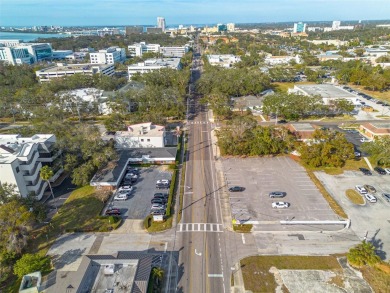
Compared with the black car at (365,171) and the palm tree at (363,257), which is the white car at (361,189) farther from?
the palm tree at (363,257)

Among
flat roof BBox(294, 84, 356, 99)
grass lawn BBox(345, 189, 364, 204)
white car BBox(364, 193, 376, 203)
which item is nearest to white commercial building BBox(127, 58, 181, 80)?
flat roof BBox(294, 84, 356, 99)

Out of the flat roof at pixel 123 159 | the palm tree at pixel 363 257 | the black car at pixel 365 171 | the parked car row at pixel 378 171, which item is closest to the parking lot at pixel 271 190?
the palm tree at pixel 363 257

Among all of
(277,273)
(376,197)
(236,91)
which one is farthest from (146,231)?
(236,91)

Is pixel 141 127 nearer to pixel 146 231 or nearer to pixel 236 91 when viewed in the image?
pixel 146 231

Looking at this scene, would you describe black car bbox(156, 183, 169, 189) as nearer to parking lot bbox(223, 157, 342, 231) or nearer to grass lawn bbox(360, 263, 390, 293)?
parking lot bbox(223, 157, 342, 231)

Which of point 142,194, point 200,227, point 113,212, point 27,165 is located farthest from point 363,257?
point 27,165

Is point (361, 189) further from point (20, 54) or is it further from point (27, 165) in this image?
point (20, 54)
